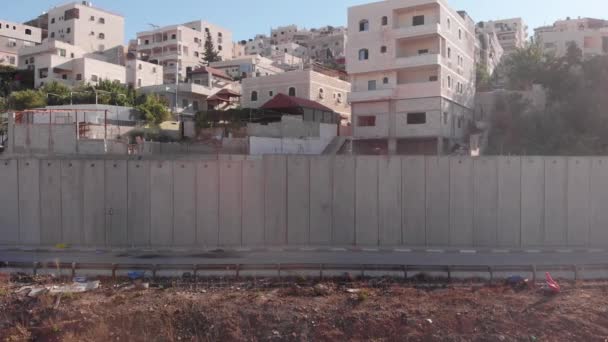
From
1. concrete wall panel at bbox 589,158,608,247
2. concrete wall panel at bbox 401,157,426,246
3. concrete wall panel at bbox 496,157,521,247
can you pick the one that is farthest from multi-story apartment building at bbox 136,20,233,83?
concrete wall panel at bbox 589,158,608,247

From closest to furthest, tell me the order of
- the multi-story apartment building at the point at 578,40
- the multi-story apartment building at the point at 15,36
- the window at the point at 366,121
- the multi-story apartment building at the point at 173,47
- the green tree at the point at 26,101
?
the window at the point at 366,121 < the green tree at the point at 26,101 < the multi-story apartment building at the point at 578,40 < the multi-story apartment building at the point at 15,36 < the multi-story apartment building at the point at 173,47

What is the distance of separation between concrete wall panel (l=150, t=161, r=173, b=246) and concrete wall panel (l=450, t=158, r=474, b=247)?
7.35 meters

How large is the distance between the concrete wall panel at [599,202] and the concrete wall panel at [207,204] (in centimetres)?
980

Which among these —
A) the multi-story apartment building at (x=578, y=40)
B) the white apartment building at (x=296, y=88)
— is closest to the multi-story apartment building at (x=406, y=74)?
the white apartment building at (x=296, y=88)

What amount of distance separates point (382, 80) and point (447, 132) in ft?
18.8

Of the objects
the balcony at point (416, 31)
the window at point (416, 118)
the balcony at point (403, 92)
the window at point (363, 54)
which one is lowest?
the window at point (416, 118)

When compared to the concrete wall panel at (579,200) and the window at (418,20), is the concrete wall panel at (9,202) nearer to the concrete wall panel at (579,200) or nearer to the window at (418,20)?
the concrete wall panel at (579,200)

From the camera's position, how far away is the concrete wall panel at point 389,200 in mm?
13211

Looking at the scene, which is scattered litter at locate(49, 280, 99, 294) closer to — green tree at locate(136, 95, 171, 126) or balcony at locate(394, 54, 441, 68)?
green tree at locate(136, 95, 171, 126)

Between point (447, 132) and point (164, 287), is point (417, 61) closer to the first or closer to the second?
point (447, 132)

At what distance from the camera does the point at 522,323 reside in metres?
8.60

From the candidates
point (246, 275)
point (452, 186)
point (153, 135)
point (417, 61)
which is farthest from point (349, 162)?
point (417, 61)

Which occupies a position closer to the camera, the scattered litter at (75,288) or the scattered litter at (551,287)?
the scattered litter at (551,287)

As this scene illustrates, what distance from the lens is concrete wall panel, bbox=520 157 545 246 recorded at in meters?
13.1
